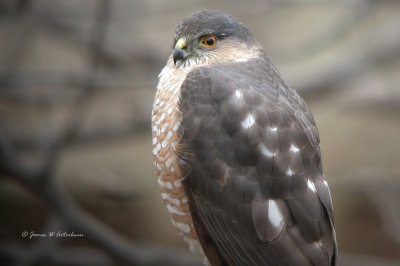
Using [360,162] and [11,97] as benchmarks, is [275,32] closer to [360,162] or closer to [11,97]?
[360,162]

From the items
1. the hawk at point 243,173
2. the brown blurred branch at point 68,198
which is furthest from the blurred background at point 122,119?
the hawk at point 243,173

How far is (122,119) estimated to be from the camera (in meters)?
6.51

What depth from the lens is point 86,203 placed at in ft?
25.8

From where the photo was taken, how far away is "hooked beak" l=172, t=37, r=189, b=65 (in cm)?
347

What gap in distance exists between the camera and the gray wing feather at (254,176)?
2.98 meters

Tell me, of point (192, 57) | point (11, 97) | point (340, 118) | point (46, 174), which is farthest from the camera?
point (340, 118)

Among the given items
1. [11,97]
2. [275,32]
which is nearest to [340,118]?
[275,32]

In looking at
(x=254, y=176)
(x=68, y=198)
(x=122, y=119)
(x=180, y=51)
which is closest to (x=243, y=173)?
(x=254, y=176)

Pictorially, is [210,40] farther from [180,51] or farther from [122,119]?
[122,119]

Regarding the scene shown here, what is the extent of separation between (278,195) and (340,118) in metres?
7.38

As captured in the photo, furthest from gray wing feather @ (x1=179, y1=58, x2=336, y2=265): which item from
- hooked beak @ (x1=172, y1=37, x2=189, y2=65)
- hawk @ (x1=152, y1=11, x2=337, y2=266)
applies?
hooked beak @ (x1=172, y1=37, x2=189, y2=65)

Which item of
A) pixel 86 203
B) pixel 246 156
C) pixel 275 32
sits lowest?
pixel 86 203

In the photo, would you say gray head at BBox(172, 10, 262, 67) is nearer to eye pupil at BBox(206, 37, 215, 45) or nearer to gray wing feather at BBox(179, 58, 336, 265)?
eye pupil at BBox(206, 37, 215, 45)

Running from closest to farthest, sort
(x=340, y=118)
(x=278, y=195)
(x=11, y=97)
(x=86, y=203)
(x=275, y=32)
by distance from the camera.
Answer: (x=278, y=195), (x=11, y=97), (x=86, y=203), (x=275, y=32), (x=340, y=118)
